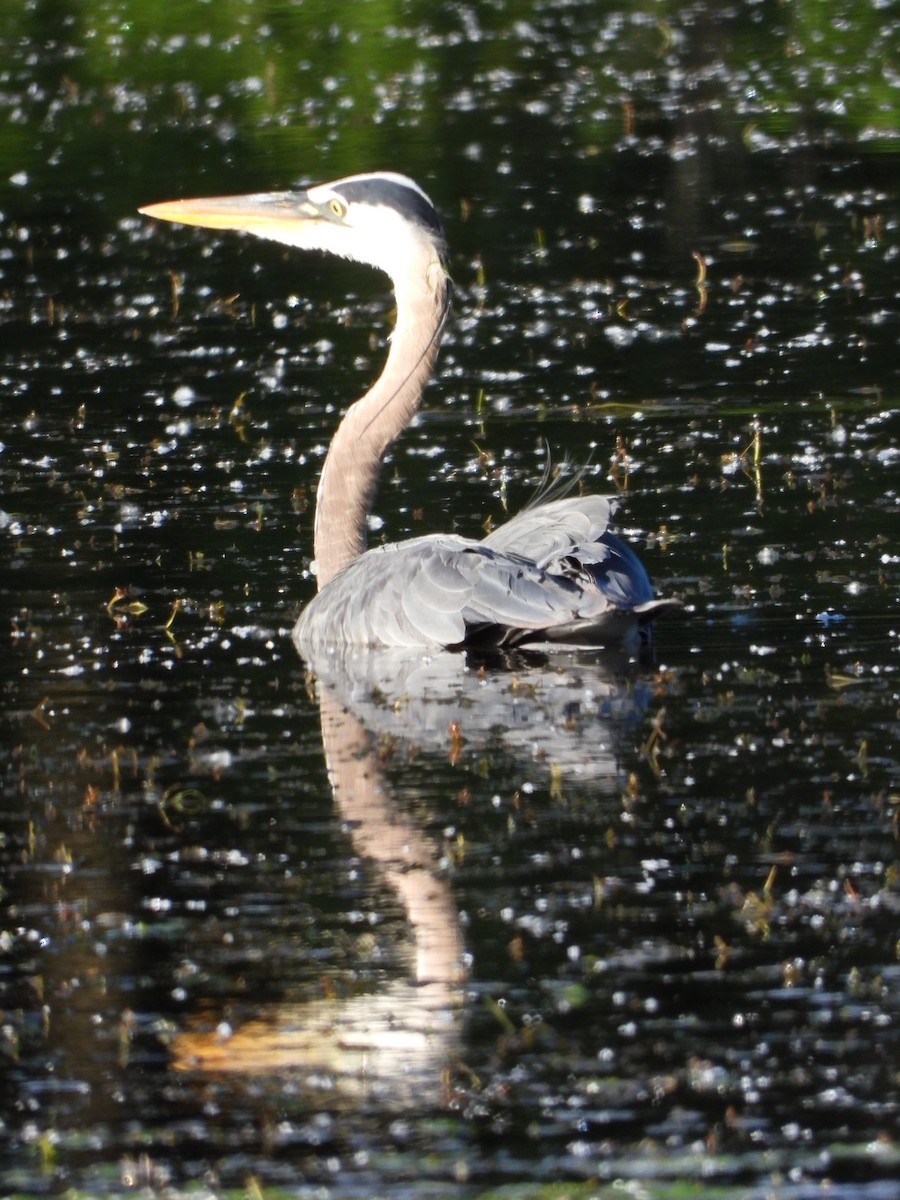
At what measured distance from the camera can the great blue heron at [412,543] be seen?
8.88 m

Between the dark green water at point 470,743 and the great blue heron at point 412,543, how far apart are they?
0.22 m

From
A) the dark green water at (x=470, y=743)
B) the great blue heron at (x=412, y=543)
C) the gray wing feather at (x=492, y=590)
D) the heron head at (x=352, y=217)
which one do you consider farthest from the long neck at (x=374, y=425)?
the gray wing feather at (x=492, y=590)

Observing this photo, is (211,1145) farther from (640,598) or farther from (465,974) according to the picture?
(640,598)

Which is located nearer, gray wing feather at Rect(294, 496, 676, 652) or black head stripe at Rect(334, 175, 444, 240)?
gray wing feather at Rect(294, 496, 676, 652)

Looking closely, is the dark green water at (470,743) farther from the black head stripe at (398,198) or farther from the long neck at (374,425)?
the black head stripe at (398,198)

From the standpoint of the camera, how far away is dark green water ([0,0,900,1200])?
17.7ft

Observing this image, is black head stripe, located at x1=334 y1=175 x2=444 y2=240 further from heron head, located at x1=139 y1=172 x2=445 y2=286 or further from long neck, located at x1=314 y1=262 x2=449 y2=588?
long neck, located at x1=314 y1=262 x2=449 y2=588

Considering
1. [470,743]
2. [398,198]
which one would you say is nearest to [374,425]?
[398,198]

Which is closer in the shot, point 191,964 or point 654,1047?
point 654,1047

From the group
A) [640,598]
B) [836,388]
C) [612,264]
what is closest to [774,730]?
[640,598]

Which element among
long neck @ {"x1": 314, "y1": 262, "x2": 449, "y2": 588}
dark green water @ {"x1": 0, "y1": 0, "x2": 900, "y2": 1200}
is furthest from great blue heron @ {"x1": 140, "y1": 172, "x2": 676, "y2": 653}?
dark green water @ {"x1": 0, "y1": 0, "x2": 900, "y2": 1200}

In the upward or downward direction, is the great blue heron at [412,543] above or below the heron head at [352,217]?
below

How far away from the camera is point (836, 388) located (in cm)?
1341

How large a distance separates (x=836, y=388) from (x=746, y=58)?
14.7m
